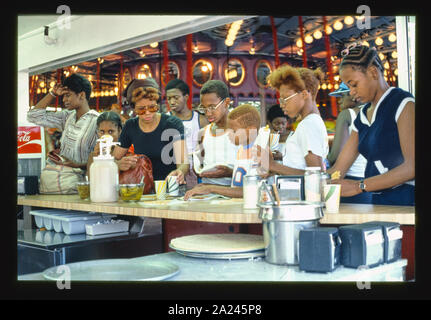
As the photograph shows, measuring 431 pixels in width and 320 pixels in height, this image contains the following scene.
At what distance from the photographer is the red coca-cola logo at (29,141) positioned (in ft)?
8.93

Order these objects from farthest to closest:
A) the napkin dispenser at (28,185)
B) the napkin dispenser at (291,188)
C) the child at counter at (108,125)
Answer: the child at counter at (108,125) < the napkin dispenser at (28,185) < the napkin dispenser at (291,188)

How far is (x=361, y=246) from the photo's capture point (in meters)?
1.15

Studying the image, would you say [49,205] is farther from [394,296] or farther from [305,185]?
[394,296]

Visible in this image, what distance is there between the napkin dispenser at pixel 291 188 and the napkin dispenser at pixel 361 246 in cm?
41

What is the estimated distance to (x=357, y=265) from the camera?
1.17 metres

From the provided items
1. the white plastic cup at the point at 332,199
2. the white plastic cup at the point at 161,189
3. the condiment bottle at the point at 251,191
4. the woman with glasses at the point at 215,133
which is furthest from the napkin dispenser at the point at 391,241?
the woman with glasses at the point at 215,133

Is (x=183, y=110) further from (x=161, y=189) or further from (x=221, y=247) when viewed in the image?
(x=221, y=247)

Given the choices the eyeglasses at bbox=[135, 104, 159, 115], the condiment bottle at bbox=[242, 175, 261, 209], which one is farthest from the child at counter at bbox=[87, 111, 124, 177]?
the condiment bottle at bbox=[242, 175, 261, 209]

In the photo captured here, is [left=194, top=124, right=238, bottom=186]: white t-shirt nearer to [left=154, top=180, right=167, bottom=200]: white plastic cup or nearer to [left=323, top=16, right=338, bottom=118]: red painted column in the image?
[left=154, top=180, right=167, bottom=200]: white plastic cup

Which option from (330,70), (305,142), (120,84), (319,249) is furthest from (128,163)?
(120,84)

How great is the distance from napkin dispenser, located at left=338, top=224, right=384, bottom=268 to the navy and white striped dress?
1.88 ft

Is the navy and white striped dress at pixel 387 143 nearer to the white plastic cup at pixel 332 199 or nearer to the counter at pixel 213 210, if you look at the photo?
the counter at pixel 213 210

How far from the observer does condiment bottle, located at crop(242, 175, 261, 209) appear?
5.45ft
